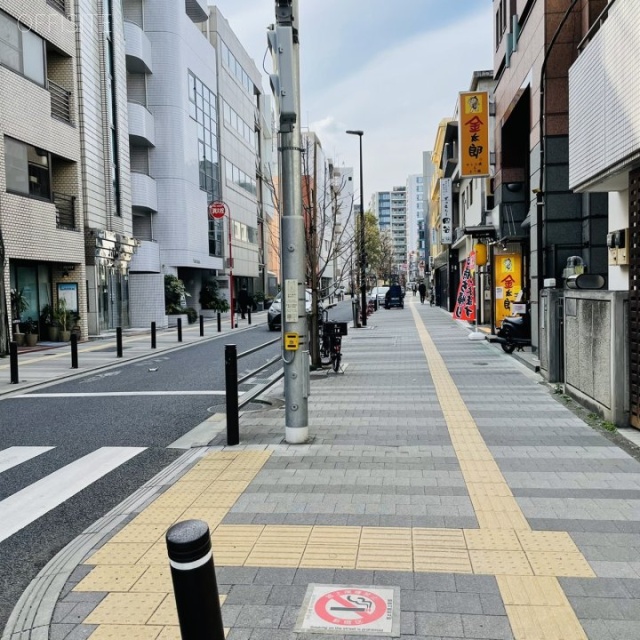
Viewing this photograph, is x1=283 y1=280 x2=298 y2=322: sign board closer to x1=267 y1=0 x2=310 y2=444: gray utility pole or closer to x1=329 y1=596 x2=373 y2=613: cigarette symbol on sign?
x1=267 y1=0 x2=310 y2=444: gray utility pole

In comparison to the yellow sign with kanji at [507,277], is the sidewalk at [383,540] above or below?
below

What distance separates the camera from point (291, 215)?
6711 millimetres

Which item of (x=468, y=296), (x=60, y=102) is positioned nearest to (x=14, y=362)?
(x=60, y=102)

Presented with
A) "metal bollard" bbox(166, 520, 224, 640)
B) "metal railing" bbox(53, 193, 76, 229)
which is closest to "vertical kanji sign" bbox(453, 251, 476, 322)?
"metal railing" bbox(53, 193, 76, 229)

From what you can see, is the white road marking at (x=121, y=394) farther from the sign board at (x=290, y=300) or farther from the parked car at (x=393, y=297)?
the parked car at (x=393, y=297)

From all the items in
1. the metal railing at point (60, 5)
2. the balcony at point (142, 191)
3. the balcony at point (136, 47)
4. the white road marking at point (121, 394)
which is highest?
the balcony at point (136, 47)

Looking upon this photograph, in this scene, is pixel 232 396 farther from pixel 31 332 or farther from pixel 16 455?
pixel 31 332

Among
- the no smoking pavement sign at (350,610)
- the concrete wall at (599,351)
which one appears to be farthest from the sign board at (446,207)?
the no smoking pavement sign at (350,610)

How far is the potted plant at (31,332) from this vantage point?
68.2 ft

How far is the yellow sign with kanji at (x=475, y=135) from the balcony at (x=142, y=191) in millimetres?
17166

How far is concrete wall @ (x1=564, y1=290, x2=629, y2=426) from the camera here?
284 inches

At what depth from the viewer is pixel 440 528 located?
4445mm

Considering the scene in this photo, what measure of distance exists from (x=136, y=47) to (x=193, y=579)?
3253 centimetres

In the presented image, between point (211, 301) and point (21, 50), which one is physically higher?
point (21, 50)
